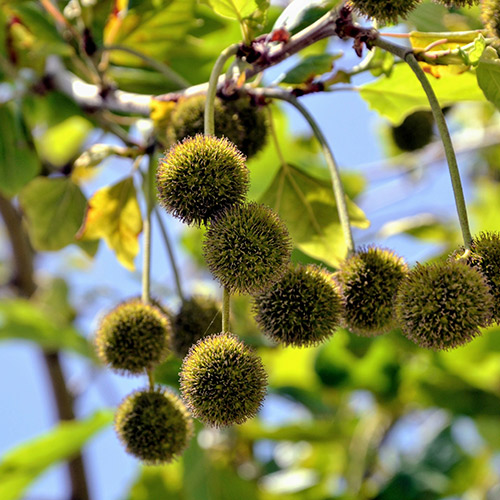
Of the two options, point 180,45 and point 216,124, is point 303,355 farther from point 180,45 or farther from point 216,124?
point 216,124

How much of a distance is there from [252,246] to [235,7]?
678 millimetres

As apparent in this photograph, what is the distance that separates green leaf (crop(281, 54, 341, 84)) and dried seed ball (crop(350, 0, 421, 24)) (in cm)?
30

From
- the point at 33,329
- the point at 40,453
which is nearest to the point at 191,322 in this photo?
the point at 40,453

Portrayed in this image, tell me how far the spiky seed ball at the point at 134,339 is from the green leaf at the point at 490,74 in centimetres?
99

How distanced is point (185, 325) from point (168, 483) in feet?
6.15

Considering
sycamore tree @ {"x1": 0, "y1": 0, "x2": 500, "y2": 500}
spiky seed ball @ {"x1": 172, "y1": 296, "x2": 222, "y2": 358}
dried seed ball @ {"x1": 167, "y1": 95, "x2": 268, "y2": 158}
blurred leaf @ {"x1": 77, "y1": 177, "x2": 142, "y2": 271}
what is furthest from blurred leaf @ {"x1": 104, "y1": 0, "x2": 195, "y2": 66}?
spiky seed ball @ {"x1": 172, "y1": 296, "x2": 222, "y2": 358}

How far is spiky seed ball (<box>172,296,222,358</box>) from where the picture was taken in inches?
77.0

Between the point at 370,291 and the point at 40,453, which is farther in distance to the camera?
the point at 40,453

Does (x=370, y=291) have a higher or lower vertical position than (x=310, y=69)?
lower

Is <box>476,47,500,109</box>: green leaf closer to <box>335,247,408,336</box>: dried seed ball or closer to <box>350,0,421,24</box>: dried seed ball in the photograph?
<box>350,0,421,24</box>: dried seed ball

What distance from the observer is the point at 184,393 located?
56.4 inches

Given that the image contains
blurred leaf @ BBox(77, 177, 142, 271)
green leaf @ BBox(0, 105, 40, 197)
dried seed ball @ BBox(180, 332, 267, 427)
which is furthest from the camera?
green leaf @ BBox(0, 105, 40, 197)

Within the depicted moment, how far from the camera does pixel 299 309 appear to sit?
1.57 metres

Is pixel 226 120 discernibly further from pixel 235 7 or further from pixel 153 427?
pixel 153 427
